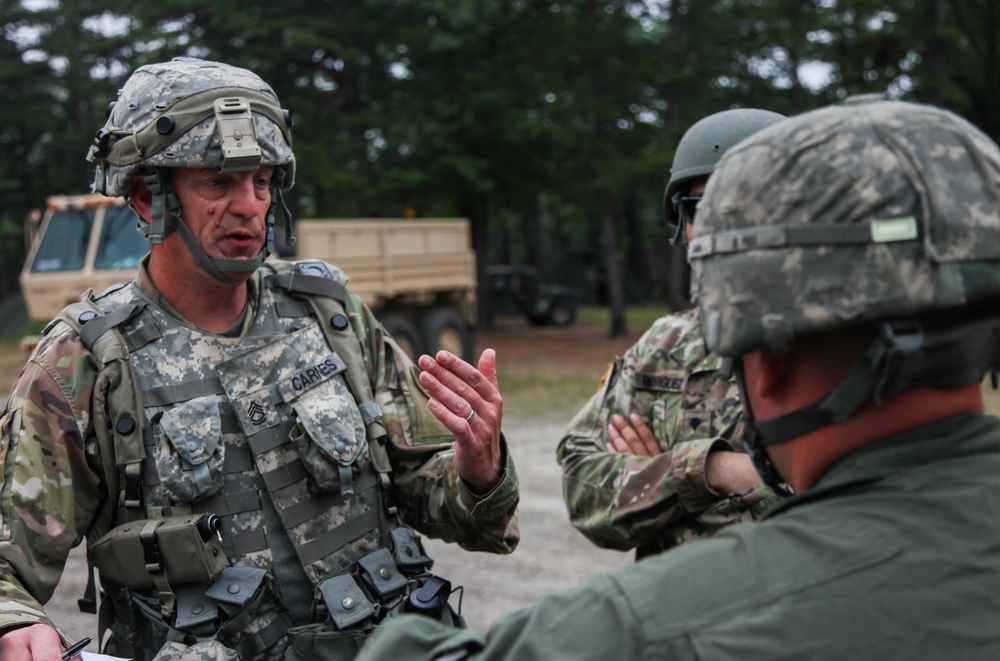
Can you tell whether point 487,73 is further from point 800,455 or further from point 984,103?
point 800,455

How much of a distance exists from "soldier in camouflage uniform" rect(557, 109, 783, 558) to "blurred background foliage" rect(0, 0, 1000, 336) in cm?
1534

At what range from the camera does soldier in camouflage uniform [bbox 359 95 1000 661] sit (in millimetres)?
1109

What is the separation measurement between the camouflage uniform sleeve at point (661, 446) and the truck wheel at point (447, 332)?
11.4 metres

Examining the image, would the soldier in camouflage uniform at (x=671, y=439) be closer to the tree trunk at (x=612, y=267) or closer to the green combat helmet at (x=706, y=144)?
the green combat helmet at (x=706, y=144)

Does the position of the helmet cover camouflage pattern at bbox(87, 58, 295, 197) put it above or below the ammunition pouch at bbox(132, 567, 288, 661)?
above

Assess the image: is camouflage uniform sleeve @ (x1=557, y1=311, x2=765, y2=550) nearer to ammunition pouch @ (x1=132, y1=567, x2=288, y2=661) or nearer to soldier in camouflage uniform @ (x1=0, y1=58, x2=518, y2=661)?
soldier in camouflage uniform @ (x1=0, y1=58, x2=518, y2=661)

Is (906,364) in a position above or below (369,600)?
above

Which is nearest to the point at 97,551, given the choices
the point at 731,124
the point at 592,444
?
A: the point at 592,444

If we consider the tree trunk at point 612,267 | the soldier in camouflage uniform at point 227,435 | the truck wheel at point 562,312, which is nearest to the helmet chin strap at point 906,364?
the soldier in camouflage uniform at point 227,435

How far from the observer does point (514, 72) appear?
21.2 meters

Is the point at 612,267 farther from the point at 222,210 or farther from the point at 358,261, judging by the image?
the point at 222,210

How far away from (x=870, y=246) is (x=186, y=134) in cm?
180

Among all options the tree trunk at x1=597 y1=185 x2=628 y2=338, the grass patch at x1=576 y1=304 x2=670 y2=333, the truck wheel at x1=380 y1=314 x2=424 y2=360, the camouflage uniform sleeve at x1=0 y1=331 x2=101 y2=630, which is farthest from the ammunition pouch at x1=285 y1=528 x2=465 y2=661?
the grass patch at x1=576 y1=304 x2=670 y2=333

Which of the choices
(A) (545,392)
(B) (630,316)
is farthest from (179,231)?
(B) (630,316)
